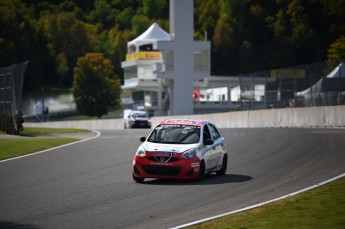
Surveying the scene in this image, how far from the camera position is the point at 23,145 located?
33.1 metres

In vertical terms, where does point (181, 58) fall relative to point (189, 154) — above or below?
above

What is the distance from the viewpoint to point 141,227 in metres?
13.6

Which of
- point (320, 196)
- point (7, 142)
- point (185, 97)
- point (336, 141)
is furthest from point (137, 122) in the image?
point (320, 196)

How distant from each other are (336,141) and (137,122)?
40.0m

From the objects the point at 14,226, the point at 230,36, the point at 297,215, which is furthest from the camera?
the point at 230,36

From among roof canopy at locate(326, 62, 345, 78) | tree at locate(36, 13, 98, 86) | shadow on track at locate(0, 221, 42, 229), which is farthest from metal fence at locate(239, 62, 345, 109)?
tree at locate(36, 13, 98, 86)

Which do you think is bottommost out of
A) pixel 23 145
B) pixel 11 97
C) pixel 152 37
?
pixel 23 145

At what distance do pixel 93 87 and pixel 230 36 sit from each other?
3932 centimetres

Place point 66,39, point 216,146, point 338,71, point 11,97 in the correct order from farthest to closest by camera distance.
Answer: point 66,39, point 338,71, point 11,97, point 216,146

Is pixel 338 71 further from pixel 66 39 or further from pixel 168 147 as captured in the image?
pixel 66 39

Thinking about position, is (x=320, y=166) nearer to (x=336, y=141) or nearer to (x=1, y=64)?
(x=336, y=141)

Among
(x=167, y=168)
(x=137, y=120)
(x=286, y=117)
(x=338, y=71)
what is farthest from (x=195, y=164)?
(x=137, y=120)

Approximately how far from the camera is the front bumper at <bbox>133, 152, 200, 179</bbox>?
1995 centimetres

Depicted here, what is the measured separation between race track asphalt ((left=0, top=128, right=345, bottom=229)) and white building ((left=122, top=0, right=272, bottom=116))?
88.0ft
